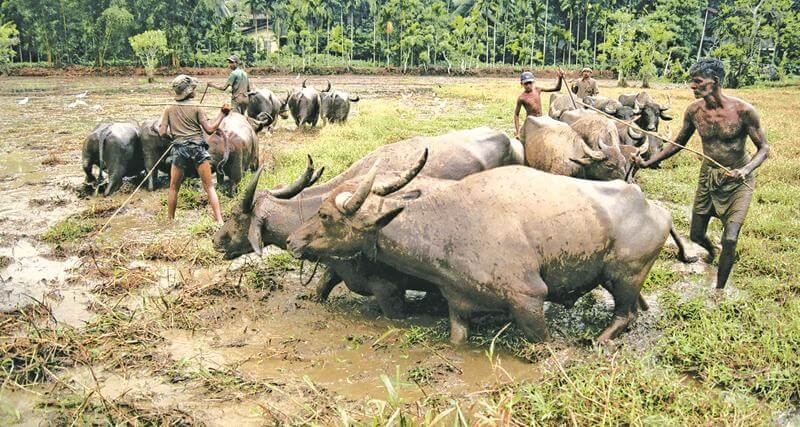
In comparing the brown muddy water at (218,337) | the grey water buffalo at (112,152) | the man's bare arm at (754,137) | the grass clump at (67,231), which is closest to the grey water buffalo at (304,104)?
the grey water buffalo at (112,152)

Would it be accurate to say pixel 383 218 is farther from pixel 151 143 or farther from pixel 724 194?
pixel 151 143

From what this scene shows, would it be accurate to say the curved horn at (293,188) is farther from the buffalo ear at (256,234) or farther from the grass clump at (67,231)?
the grass clump at (67,231)

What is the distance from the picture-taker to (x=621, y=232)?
4.29m

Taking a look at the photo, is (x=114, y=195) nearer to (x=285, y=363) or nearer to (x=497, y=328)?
(x=285, y=363)

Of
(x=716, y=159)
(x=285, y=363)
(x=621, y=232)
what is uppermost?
(x=716, y=159)

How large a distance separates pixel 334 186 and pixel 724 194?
3.36 m

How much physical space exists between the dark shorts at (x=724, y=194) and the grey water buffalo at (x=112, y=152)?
7518 mm

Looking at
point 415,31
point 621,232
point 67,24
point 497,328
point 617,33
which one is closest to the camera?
point 621,232

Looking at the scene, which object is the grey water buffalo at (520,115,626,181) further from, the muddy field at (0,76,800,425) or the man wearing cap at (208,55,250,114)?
the man wearing cap at (208,55,250,114)

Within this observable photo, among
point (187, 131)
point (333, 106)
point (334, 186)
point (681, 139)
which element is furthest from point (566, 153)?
point (333, 106)

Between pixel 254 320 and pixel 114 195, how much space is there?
501 cm

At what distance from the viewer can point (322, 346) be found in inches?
184

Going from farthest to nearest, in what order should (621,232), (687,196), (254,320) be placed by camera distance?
1. (687,196)
2. (254,320)
3. (621,232)

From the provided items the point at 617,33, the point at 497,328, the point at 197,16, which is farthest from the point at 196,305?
the point at 197,16
